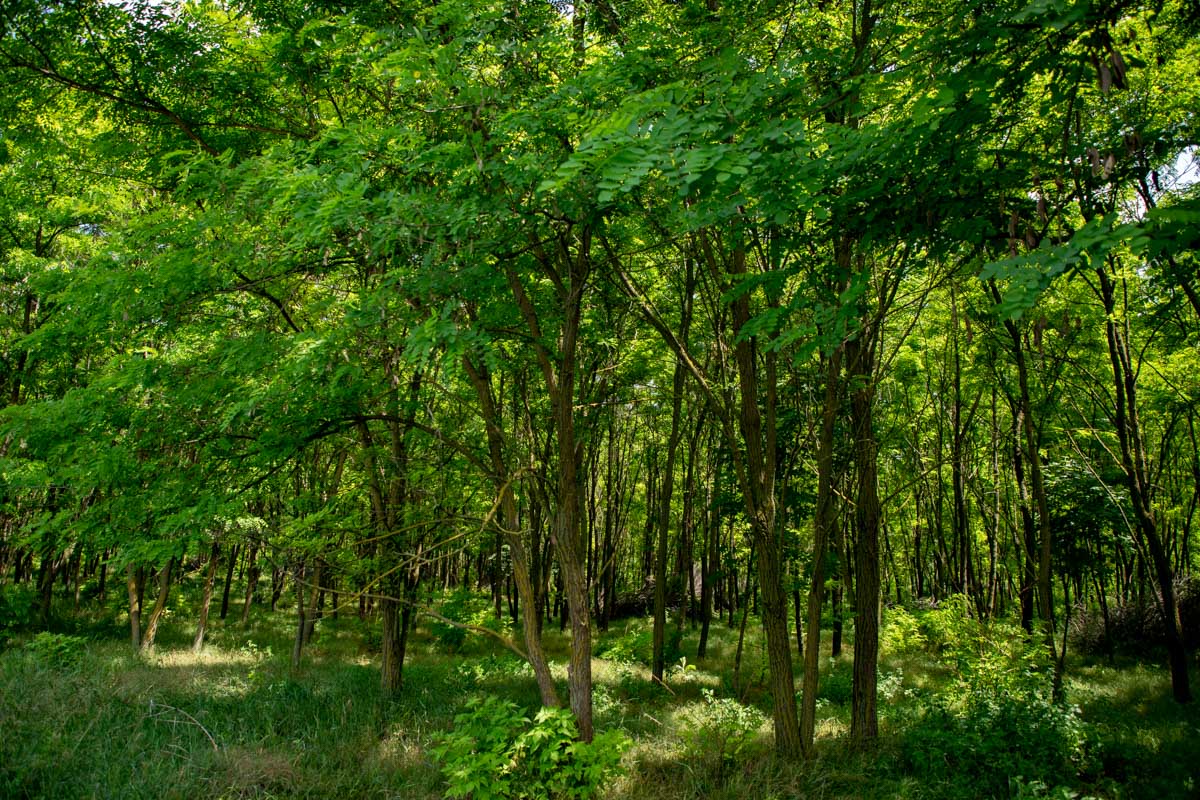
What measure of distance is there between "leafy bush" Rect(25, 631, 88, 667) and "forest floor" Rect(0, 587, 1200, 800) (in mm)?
38

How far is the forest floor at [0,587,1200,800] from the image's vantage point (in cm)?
582

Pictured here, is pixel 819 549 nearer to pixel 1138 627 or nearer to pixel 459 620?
pixel 459 620

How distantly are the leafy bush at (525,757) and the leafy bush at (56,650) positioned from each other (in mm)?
8263

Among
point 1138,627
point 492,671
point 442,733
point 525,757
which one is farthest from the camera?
point 1138,627

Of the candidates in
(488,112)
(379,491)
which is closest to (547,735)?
(379,491)

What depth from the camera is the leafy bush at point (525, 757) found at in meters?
5.15

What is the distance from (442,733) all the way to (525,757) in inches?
31.5

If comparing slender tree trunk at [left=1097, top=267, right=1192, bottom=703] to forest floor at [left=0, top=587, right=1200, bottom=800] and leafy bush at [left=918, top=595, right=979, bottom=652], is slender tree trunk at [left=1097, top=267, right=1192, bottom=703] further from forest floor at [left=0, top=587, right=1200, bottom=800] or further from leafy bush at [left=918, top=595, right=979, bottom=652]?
leafy bush at [left=918, top=595, right=979, bottom=652]

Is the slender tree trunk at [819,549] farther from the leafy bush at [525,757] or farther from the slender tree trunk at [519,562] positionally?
the slender tree trunk at [519,562]

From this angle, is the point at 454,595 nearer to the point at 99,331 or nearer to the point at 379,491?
the point at 379,491

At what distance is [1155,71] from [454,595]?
12497 millimetres

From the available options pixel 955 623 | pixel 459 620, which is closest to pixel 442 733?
pixel 459 620

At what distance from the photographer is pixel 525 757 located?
5.55 metres

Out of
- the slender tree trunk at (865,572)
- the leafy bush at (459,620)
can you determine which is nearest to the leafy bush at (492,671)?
the leafy bush at (459,620)
